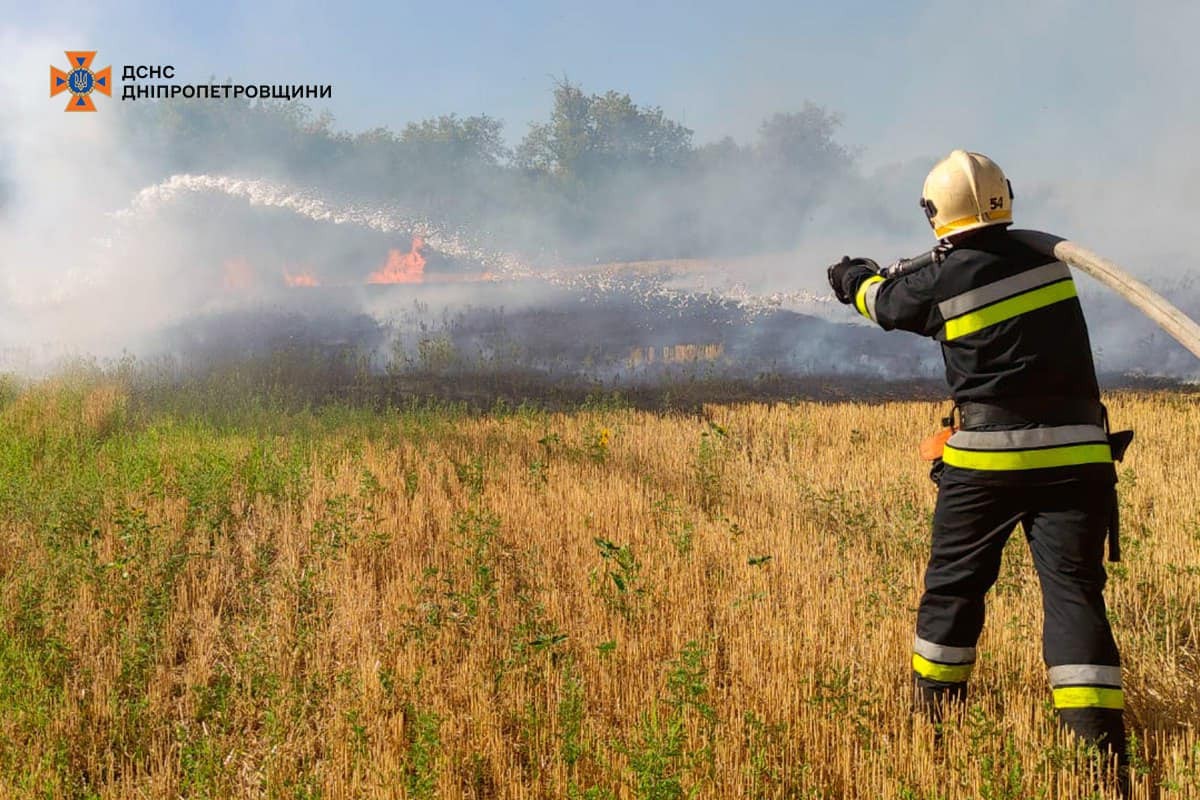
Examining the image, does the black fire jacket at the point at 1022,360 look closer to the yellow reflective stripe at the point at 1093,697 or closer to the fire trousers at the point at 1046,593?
the fire trousers at the point at 1046,593

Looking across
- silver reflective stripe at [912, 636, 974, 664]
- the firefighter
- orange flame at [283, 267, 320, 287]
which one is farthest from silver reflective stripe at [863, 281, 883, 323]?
orange flame at [283, 267, 320, 287]

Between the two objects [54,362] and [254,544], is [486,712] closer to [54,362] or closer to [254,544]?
[254,544]

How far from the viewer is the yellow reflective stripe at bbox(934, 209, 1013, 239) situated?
3.13 metres

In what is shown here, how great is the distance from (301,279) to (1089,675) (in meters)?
27.8

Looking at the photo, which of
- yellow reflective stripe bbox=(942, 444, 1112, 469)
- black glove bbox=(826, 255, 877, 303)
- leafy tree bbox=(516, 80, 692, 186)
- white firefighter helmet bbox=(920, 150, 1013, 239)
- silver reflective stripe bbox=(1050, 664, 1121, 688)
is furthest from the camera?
leafy tree bbox=(516, 80, 692, 186)

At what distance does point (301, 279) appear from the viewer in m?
27.7

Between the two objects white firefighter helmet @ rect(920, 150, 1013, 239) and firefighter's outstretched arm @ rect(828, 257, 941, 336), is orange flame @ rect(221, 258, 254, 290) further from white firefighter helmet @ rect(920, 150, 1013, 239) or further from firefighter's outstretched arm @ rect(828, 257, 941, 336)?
white firefighter helmet @ rect(920, 150, 1013, 239)

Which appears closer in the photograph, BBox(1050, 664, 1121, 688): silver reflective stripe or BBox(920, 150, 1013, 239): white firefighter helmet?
BBox(1050, 664, 1121, 688): silver reflective stripe

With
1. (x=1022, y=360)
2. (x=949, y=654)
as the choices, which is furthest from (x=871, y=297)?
(x=949, y=654)

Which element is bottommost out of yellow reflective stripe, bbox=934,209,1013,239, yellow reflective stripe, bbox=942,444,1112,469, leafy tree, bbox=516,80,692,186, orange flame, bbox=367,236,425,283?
yellow reflective stripe, bbox=942,444,1112,469

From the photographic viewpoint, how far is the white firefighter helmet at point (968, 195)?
10.3 feet

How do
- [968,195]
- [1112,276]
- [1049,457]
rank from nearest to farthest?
[1112,276]
[1049,457]
[968,195]

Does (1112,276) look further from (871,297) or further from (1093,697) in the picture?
(1093,697)

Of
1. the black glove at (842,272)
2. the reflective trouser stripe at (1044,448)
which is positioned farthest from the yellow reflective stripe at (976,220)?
the reflective trouser stripe at (1044,448)
